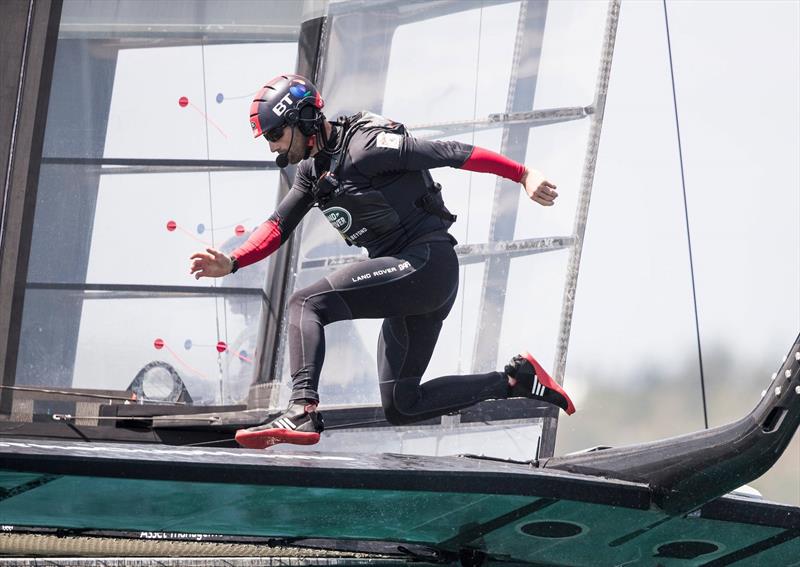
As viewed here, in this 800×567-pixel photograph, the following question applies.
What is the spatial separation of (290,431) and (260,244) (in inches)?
34.7

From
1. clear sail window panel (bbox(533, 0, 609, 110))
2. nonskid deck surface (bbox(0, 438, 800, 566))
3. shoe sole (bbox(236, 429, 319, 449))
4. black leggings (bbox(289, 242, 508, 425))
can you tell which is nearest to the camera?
nonskid deck surface (bbox(0, 438, 800, 566))

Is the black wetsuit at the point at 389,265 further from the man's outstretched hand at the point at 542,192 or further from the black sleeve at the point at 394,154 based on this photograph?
the man's outstretched hand at the point at 542,192

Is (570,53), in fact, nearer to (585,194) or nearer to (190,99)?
(585,194)

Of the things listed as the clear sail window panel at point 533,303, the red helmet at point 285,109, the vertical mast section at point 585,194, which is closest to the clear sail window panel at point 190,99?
the clear sail window panel at point 533,303

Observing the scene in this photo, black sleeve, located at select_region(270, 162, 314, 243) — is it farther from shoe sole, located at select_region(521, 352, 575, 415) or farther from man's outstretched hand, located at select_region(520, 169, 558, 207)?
shoe sole, located at select_region(521, 352, 575, 415)

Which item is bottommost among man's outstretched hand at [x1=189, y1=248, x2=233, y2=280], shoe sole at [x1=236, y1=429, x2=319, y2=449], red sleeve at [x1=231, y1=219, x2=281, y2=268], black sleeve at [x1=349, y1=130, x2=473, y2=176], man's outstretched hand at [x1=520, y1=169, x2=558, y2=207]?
→ shoe sole at [x1=236, y1=429, x2=319, y2=449]

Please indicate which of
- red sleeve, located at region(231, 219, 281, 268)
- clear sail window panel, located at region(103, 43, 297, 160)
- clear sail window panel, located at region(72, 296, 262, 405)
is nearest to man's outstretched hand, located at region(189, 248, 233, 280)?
red sleeve, located at region(231, 219, 281, 268)

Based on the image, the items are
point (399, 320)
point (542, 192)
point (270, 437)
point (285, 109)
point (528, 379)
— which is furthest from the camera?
point (528, 379)

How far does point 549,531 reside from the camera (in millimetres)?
4395

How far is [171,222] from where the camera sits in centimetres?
698

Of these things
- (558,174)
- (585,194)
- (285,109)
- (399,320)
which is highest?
(558,174)

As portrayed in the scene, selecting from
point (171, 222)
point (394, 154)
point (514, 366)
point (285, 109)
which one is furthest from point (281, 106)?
point (171, 222)

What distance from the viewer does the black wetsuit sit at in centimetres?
477

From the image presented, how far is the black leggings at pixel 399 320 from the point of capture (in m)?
4.69
